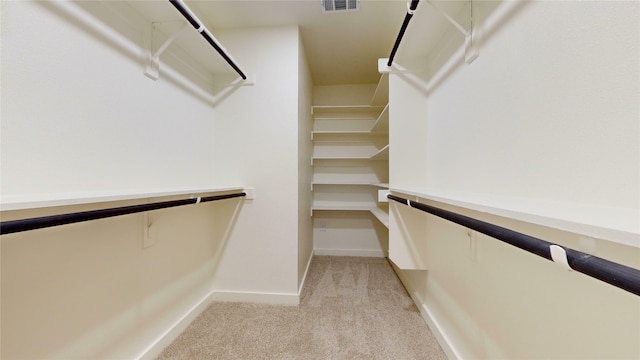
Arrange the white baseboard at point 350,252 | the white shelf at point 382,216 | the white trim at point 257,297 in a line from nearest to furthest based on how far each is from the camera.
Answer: the white trim at point 257,297
the white shelf at point 382,216
the white baseboard at point 350,252

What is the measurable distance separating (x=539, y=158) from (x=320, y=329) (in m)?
1.56

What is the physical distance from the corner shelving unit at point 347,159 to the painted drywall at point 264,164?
1120mm

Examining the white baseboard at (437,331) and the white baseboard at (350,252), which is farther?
the white baseboard at (350,252)

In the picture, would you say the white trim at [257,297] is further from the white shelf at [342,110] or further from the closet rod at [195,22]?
the white shelf at [342,110]

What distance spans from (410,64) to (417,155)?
0.68 m

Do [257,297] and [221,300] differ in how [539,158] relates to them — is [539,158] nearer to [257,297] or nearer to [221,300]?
[257,297]

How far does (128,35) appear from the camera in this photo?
117cm

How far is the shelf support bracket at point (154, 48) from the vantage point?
4.15 ft

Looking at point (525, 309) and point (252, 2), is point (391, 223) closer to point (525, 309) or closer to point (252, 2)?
point (525, 309)

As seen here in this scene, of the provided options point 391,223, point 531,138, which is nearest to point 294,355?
point 391,223

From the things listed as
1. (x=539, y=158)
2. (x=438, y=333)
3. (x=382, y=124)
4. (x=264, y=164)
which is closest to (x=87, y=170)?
(x=264, y=164)

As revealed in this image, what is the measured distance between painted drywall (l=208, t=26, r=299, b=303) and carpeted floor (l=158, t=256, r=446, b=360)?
0.20 metres

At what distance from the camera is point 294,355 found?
1.34 m

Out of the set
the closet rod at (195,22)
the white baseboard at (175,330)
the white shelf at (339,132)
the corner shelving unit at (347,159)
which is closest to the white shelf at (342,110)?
the corner shelving unit at (347,159)
